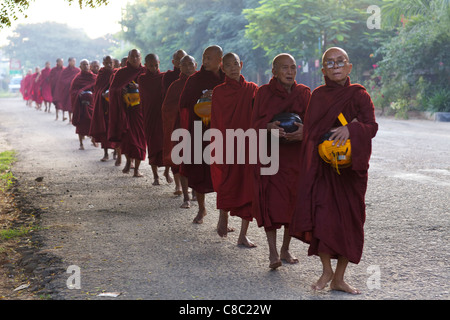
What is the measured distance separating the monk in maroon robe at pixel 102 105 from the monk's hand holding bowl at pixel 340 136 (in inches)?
300

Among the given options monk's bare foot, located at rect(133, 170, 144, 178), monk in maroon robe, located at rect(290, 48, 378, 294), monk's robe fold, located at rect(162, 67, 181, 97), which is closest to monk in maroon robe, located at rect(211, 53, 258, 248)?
monk in maroon robe, located at rect(290, 48, 378, 294)

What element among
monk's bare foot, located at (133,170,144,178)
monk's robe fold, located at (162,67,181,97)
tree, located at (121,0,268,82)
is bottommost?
monk's bare foot, located at (133,170,144,178)

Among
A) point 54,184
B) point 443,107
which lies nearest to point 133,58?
point 54,184

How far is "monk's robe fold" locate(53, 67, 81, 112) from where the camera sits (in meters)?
19.8

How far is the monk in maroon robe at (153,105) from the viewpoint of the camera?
9328mm

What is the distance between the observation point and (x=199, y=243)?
6223 mm

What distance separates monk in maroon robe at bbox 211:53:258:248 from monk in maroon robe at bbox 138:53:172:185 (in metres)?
3.28

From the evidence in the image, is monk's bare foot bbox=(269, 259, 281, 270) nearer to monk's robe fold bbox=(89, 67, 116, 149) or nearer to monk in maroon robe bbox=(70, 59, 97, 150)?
monk's robe fold bbox=(89, 67, 116, 149)

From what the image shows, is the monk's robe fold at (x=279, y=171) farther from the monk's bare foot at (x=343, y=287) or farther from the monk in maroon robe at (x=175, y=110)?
the monk in maroon robe at (x=175, y=110)

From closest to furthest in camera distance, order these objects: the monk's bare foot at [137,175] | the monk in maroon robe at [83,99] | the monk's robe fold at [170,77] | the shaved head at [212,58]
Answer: the shaved head at [212,58]
the monk's robe fold at [170,77]
the monk's bare foot at [137,175]
the monk in maroon robe at [83,99]

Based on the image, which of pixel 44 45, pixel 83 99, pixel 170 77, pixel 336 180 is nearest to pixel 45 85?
pixel 83 99

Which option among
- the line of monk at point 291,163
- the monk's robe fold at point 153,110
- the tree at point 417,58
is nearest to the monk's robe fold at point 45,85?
the tree at point 417,58
